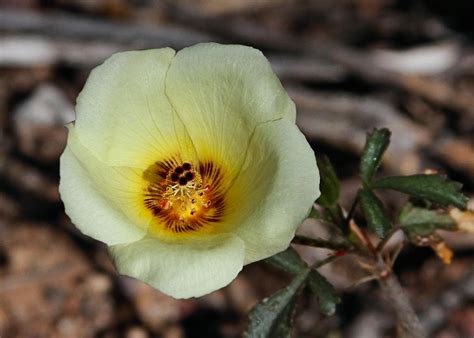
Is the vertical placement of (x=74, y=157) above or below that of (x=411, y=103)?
above

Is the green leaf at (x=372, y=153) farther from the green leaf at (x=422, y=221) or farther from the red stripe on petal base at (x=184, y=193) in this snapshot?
the red stripe on petal base at (x=184, y=193)

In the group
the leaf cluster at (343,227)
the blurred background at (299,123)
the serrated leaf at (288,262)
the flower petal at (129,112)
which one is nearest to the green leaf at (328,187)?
the leaf cluster at (343,227)

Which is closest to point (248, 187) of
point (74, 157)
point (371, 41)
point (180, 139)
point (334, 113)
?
point (180, 139)

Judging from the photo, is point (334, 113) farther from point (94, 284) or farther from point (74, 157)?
point (74, 157)

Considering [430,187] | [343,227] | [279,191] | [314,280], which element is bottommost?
[314,280]

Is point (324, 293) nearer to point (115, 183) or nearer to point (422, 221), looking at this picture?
point (422, 221)

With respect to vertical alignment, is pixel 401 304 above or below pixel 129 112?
below

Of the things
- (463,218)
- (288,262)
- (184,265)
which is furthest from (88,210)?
(463,218)

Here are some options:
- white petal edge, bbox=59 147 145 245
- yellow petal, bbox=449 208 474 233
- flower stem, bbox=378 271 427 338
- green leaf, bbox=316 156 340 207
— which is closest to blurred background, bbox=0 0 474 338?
flower stem, bbox=378 271 427 338
